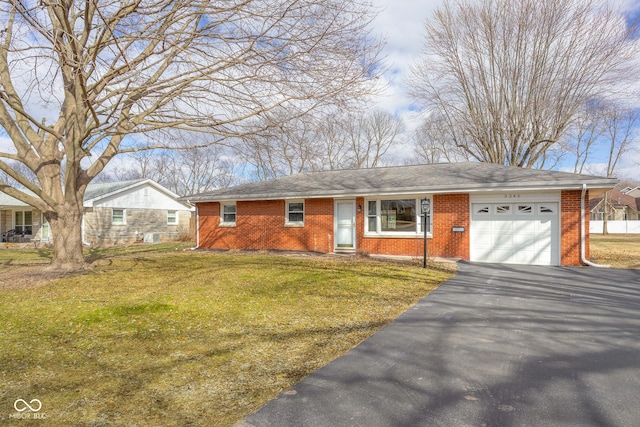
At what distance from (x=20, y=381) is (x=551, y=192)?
13.0 m

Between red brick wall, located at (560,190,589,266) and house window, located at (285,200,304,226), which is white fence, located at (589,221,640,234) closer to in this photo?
red brick wall, located at (560,190,589,266)

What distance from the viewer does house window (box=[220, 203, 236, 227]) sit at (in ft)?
57.7

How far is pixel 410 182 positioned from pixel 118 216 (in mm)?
18430

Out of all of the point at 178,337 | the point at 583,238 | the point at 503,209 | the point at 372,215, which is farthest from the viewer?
the point at 372,215

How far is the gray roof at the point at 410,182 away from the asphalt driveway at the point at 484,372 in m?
5.37

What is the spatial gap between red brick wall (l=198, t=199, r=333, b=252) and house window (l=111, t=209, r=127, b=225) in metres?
8.23

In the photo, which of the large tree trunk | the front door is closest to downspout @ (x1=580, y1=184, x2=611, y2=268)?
the front door

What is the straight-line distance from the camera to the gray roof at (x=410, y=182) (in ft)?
37.7

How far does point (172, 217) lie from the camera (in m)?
26.9

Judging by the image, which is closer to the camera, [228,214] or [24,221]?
[228,214]

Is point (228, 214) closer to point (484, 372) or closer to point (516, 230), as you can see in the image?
point (516, 230)
